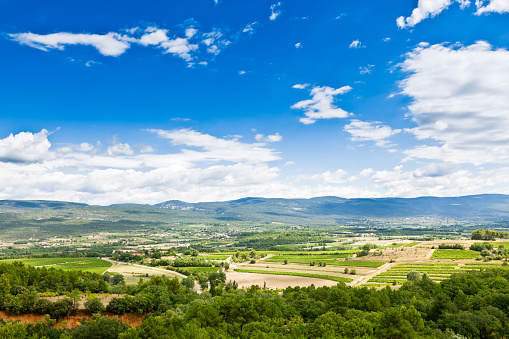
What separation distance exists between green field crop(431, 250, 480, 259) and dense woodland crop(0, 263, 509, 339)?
6315cm

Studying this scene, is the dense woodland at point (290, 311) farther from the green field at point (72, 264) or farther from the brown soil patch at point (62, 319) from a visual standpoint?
the green field at point (72, 264)

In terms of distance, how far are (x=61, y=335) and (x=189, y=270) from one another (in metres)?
89.2

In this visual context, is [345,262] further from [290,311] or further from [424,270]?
[290,311]

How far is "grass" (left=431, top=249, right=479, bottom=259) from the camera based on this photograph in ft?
441

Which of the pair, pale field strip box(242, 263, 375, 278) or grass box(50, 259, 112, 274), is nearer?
pale field strip box(242, 263, 375, 278)

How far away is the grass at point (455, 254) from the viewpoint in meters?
134

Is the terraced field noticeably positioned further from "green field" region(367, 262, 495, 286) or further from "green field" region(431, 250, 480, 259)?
"green field" region(431, 250, 480, 259)

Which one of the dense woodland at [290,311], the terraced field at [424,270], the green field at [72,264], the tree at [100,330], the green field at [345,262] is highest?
the dense woodland at [290,311]

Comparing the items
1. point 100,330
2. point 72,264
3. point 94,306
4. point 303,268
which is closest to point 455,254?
point 303,268

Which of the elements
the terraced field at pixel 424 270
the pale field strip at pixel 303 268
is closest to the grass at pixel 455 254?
the terraced field at pixel 424 270

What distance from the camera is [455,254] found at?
141125 millimetres

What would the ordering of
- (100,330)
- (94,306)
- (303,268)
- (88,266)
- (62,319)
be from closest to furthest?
(100,330)
(62,319)
(94,306)
(303,268)
(88,266)

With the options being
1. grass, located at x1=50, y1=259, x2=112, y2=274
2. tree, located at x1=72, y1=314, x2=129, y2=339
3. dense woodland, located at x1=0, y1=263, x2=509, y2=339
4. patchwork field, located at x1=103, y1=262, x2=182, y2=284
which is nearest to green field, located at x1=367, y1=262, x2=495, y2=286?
dense woodland, located at x1=0, y1=263, x2=509, y2=339

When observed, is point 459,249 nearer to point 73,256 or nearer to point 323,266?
point 323,266
